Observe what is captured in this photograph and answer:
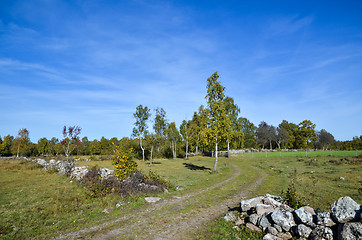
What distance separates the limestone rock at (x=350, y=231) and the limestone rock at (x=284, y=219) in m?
1.72

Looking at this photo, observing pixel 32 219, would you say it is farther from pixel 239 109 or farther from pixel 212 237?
pixel 239 109

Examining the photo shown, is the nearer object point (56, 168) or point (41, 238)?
point (41, 238)

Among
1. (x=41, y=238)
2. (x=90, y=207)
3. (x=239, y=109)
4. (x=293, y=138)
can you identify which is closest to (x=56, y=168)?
(x=90, y=207)

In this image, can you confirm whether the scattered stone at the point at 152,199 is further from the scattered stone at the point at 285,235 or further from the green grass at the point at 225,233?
the scattered stone at the point at 285,235

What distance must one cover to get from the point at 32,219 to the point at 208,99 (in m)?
26.0

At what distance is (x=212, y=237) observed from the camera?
8148 mm

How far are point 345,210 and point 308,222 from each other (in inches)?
57.0

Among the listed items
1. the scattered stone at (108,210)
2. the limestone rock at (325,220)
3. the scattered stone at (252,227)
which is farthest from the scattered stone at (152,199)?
the limestone rock at (325,220)

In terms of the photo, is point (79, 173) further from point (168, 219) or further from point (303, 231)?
point (303, 231)

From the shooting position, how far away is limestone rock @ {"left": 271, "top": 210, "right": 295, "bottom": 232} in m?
7.95

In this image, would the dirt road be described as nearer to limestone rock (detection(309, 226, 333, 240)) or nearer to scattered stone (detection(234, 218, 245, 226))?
scattered stone (detection(234, 218, 245, 226))

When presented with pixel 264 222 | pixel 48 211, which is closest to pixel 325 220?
pixel 264 222

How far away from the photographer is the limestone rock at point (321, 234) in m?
6.91

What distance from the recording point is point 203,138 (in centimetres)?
2975
